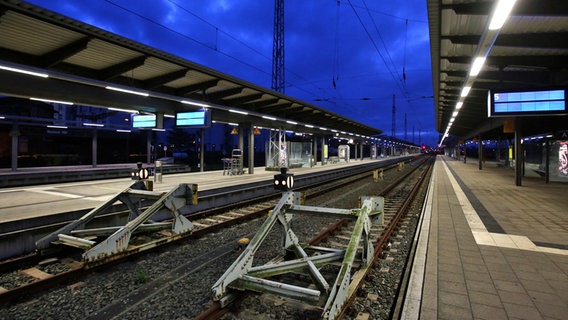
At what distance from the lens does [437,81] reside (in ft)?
A: 37.8

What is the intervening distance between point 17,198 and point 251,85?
A: 8820 millimetres

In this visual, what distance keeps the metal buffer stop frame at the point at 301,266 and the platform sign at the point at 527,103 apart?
777cm

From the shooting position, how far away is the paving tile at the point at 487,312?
126 inches

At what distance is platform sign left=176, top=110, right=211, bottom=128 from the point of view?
13.3 meters

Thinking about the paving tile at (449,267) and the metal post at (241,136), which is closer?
the paving tile at (449,267)

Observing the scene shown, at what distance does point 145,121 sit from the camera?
14.1 metres

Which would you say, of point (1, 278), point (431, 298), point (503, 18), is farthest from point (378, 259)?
point (1, 278)

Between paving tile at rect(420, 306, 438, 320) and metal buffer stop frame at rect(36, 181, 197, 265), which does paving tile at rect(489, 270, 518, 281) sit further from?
metal buffer stop frame at rect(36, 181, 197, 265)

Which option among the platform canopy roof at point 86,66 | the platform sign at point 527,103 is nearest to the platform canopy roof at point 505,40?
the platform sign at point 527,103

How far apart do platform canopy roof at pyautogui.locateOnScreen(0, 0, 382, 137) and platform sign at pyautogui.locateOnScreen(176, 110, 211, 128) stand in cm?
72

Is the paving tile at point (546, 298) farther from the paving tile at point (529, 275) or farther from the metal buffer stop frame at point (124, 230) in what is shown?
the metal buffer stop frame at point (124, 230)

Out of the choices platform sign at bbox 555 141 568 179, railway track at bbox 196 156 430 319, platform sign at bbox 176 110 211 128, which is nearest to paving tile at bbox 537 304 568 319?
railway track at bbox 196 156 430 319

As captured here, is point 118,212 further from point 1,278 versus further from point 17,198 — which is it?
point 17,198

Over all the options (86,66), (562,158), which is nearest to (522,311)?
(86,66)
